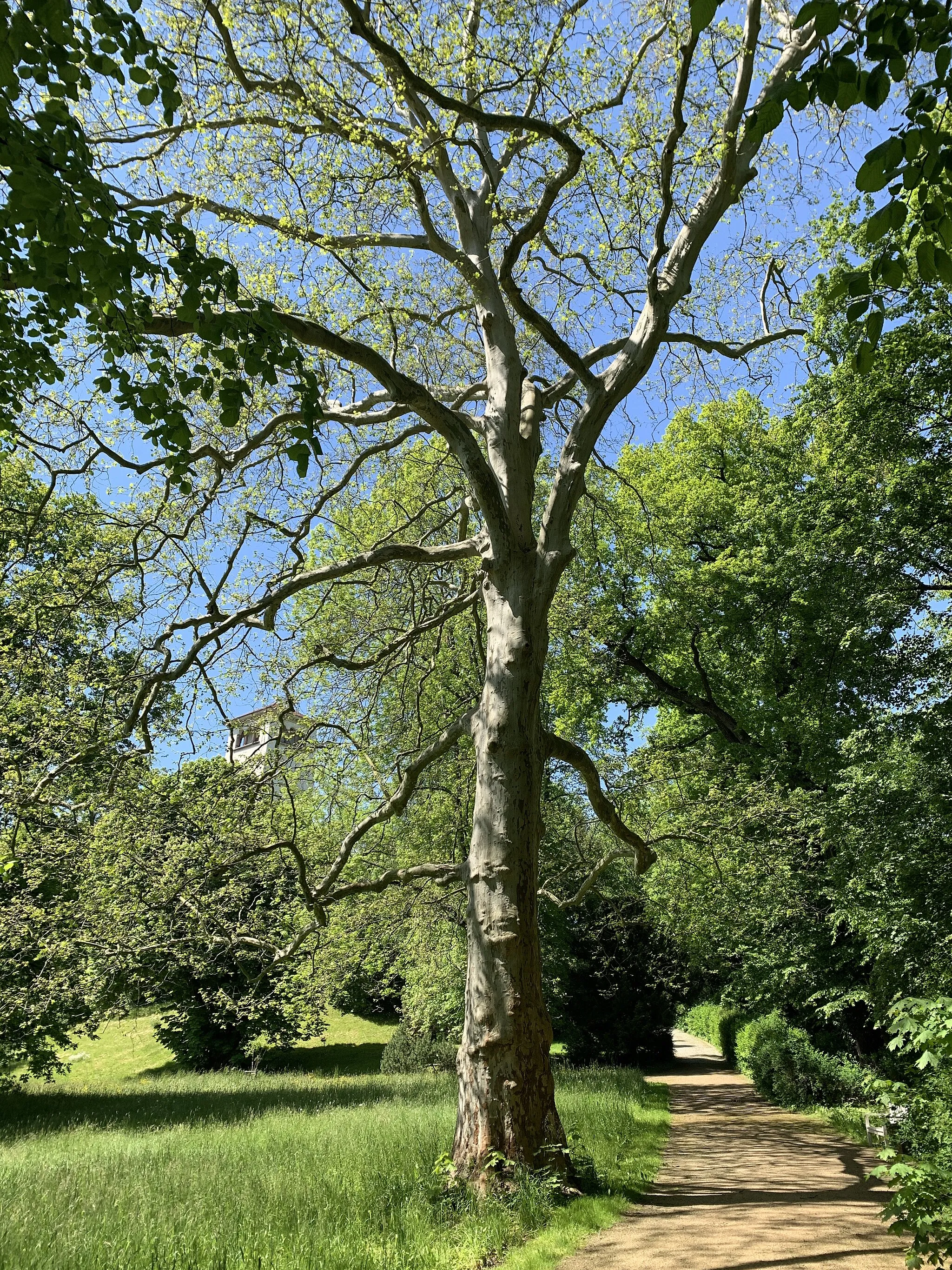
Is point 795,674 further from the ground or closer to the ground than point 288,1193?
further from the ground

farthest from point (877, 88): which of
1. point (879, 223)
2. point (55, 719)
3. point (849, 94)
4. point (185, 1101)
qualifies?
point (185, 1101)

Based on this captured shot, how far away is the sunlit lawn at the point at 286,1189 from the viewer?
16.8ft

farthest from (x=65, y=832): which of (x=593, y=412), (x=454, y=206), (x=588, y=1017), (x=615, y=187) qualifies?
(x=588, y=1017)

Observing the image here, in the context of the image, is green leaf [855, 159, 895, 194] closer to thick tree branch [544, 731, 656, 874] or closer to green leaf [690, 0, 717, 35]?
green leaf [690, 0, 717, 35]

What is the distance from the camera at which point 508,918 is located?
275 inches

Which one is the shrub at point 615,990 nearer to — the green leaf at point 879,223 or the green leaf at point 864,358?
the green leaf at point 864,358

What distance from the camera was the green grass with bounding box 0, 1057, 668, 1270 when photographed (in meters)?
5.07

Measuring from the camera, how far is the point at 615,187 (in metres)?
8.42

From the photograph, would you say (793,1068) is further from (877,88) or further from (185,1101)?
(877,88)

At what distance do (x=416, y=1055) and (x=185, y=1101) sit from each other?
258 inches

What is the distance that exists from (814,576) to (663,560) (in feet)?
21.2

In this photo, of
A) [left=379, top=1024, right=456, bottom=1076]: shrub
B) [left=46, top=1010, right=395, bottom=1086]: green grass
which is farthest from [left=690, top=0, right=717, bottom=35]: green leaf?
[left=46, top=1010, right=395, bottom=1086]: green grass

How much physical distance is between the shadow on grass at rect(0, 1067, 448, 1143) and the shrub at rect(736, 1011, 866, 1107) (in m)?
6.53

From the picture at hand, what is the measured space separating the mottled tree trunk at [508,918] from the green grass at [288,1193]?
48 centimetres
